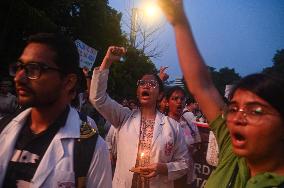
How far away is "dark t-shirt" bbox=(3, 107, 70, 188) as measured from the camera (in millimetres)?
2293

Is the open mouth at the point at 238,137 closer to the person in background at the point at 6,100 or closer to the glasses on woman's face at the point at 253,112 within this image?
the glasses on woman's face at the point at 253,112

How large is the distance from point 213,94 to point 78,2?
2005 centimetres

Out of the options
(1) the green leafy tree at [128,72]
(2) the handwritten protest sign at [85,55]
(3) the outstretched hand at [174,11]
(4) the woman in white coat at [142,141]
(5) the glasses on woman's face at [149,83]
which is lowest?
(4) the woman in white coat at [142,141]

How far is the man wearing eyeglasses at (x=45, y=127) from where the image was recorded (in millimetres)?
2293

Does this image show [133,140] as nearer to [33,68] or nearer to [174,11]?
[174,11]

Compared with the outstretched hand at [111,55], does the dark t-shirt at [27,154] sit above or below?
below

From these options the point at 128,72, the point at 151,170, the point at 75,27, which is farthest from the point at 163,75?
the point at 128,72

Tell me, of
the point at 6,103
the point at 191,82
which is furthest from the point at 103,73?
the point at 6,103

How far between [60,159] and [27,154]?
22cm

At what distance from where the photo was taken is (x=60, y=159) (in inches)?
91.1

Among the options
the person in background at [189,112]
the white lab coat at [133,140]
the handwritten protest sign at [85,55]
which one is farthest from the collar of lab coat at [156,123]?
the handwritten protest sign at [85,55]

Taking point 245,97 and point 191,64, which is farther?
point 191,64

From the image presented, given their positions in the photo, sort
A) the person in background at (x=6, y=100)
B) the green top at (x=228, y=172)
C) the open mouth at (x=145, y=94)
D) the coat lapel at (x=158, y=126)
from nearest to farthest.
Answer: the green top at (x=228, y=172) → the coat lapel at (x=158, y=126) → the open mouth at (x=145, y=94) → the person in background at (x=6, y=100)

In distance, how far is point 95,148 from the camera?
2389mm
